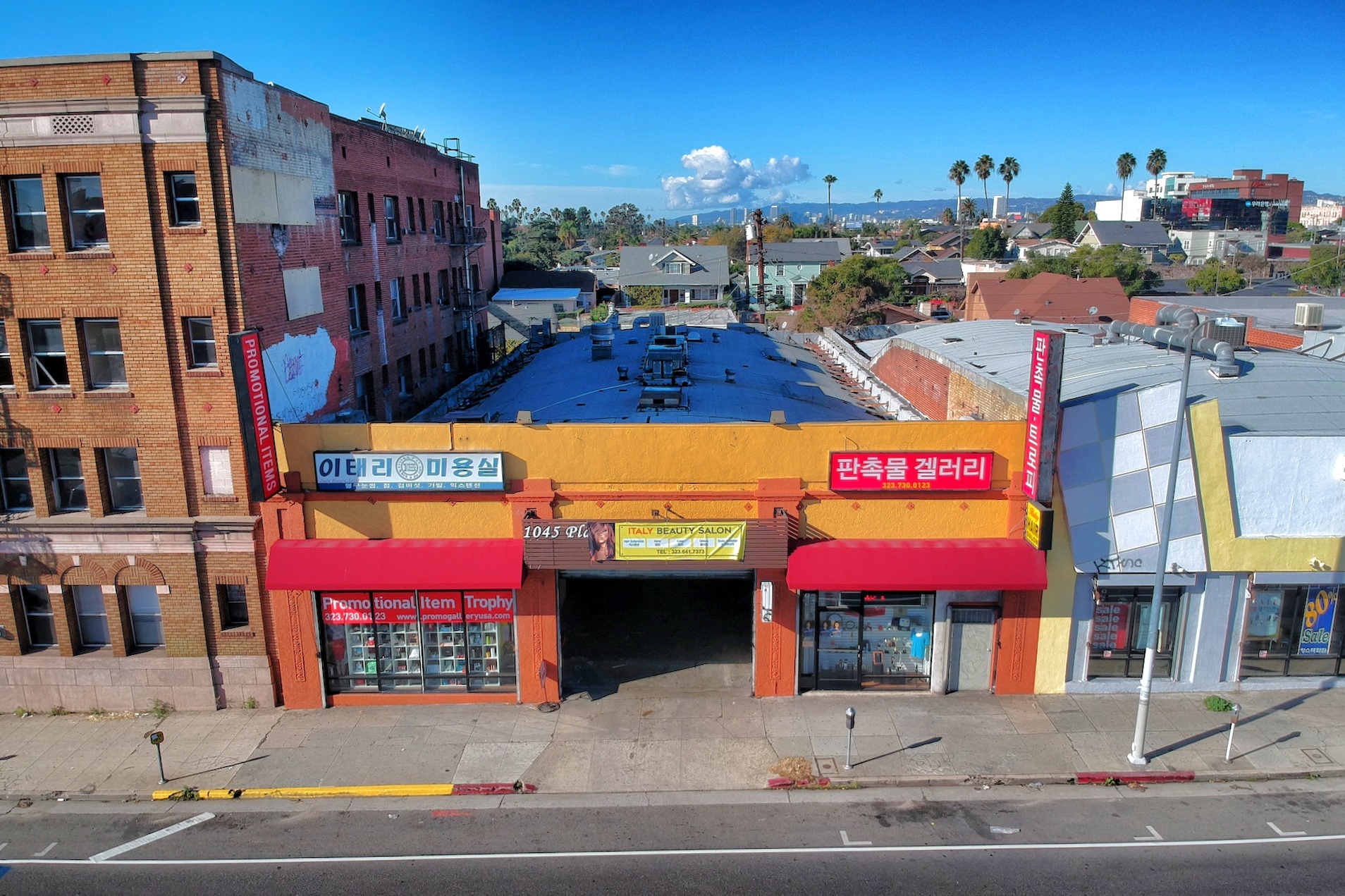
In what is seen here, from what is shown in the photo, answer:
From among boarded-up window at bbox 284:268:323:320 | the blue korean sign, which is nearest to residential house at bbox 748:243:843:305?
the blue korean sign

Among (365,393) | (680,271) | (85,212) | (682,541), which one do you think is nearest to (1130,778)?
(682,541)

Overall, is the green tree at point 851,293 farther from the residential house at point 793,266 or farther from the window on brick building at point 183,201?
the window on brick building at point 183,201

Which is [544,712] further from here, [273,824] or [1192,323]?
[1192,323]

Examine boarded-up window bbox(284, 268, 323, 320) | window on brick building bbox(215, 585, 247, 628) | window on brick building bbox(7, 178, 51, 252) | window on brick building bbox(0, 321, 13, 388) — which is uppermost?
window on brick building bbox(7, 178, 51, 252)

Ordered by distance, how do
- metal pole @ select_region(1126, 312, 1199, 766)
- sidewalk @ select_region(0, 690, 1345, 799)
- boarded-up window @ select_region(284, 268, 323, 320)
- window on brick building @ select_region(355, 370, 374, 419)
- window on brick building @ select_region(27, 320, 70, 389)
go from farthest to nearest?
window on brick building @ select_region(355, 370, 374, 419), boarded-up window @ select_region(284, 268, 323, 320), window on brick building @ select_region(27, 320, 70, 389), sidewalk @ select_region(0, 690, 1345, 799), metal pole @ select_region(1126, 312, 1199, 766)

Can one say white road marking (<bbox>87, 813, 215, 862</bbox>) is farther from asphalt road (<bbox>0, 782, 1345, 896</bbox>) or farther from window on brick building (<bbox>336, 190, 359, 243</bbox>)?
window on brick building (<bbox>336, 190, 359, 243</bbox>)
